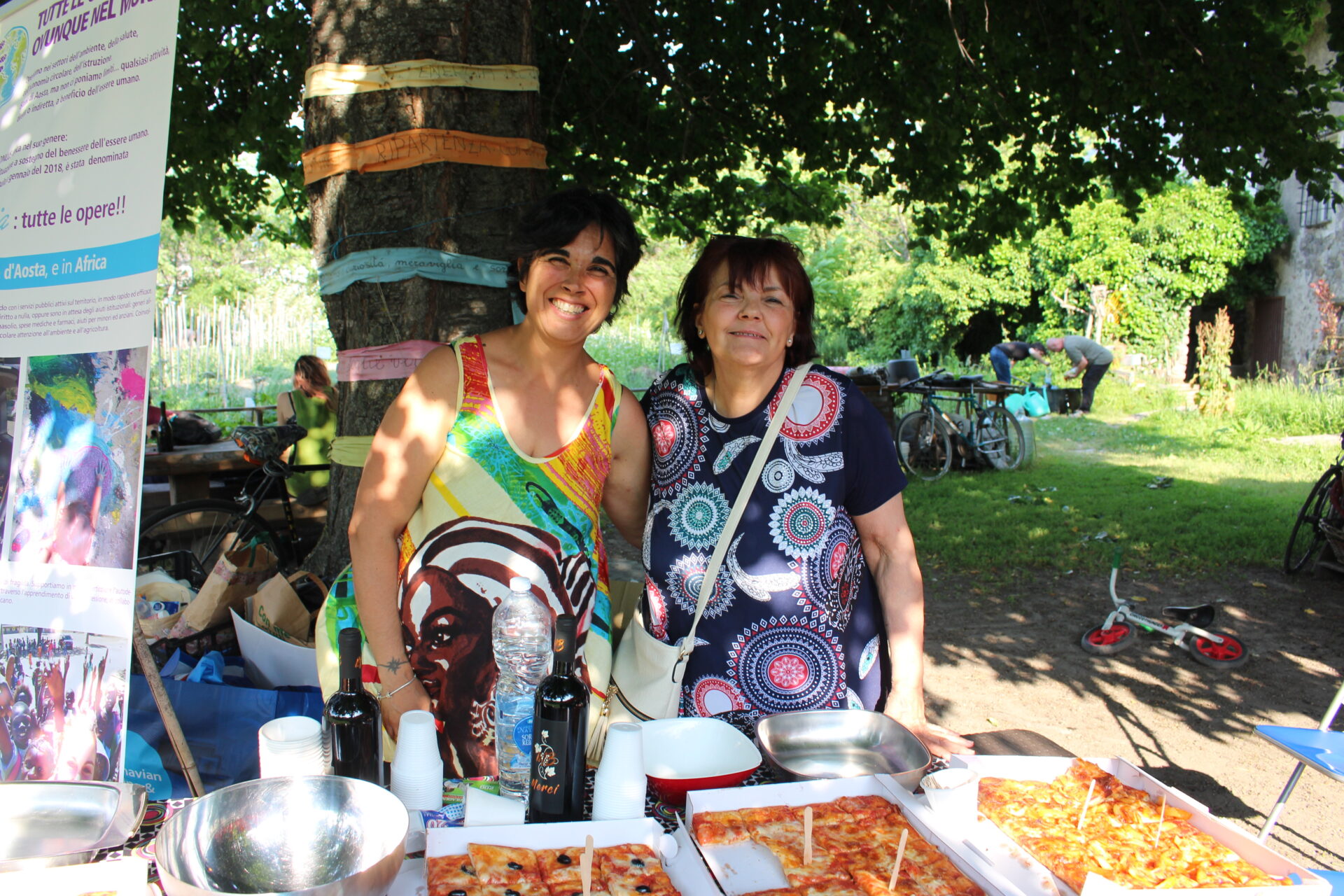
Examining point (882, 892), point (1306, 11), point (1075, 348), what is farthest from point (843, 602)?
point (1075, 348)

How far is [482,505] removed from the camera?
210cm

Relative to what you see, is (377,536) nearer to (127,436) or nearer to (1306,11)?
(127,436)

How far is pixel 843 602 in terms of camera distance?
232 cm

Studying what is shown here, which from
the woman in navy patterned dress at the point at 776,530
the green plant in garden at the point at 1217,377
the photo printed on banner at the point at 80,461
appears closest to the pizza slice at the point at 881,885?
the woman in navy patterned dress at the point at 776,530

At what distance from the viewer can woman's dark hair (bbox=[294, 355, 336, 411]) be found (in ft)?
24.6

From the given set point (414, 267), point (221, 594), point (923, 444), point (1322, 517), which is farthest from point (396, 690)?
point (923, 444)

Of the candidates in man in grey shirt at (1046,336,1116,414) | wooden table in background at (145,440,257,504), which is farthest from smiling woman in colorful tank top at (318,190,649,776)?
man in grey shirt at (1046,336,1116,414)

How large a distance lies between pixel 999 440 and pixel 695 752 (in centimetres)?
1128

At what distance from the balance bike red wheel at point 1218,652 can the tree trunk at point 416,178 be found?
4.96 m

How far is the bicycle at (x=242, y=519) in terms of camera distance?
5492 mm

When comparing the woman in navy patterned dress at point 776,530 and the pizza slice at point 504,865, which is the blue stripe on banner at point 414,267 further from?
the pizza slice at point 504,865

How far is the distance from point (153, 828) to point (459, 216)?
180cm

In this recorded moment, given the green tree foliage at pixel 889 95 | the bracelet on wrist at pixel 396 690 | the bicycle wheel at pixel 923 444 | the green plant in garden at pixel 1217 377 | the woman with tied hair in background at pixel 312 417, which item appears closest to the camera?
the bracelet on wrist at pixel 396 690

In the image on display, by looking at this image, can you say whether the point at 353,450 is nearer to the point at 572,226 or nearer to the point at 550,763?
A: the point at 572,226
